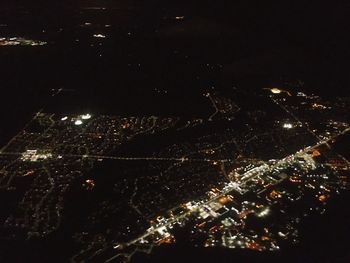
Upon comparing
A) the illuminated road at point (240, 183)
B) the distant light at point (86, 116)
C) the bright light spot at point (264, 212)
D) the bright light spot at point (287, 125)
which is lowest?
the distant light at point (86, 116)

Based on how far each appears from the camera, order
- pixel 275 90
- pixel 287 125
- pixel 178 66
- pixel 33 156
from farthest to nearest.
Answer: pixel 178 66 < pixel 275 90 < pixel 287 125 < pixel 33 156

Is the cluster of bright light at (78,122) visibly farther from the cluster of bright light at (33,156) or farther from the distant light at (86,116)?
the cluster of bright light at (33,156)

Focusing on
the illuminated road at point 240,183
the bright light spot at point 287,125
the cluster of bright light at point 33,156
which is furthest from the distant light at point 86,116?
the bright light spot at point 287,125

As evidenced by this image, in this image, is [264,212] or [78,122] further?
[78,122]

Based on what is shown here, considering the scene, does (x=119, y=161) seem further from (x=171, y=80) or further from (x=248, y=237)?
(x=171, y=80)

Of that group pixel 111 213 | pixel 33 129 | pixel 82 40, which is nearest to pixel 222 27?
pixel 82 40

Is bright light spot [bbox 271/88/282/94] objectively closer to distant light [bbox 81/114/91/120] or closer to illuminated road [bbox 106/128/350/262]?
illuminated road [bbox 106/128/350/262]

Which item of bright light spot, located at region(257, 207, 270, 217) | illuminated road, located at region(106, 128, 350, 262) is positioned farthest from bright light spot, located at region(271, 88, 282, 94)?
bright light spot, located at region(257, 207, 270, 217)

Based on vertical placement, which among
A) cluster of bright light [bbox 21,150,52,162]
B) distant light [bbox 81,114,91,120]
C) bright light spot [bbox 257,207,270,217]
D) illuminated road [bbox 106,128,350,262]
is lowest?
cluster of bright light [bbox 21,150,52,162]

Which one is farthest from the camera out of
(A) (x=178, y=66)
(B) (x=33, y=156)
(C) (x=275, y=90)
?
(A) (x=178, y=66)

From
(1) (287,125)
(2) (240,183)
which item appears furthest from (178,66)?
(2) (240,183)

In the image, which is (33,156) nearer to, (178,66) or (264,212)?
(264,212)

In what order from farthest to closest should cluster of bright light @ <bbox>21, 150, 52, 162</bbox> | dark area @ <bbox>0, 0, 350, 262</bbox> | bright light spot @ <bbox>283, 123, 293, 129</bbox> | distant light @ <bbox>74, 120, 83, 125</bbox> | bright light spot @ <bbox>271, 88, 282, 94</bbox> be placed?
1. bright light spot @ <bbox>271, 88, 282, 94</bbox>
2. distant light @ <bbox>74, 120, 83, 125</bbox>
3. bright light spot @ <bbox>283, 123, 293, 129</bbox>
4. cluster of bright light @ <bbox>21, 150, 52, 162</bbox>
5. dark area @ <bbox>0, 0, 350, 262</bbox>
